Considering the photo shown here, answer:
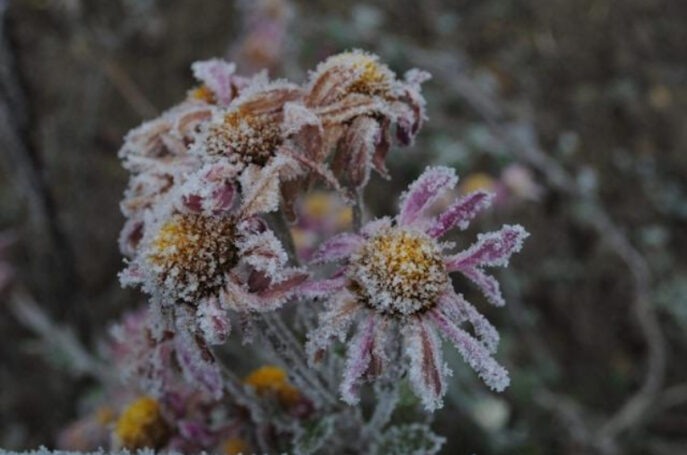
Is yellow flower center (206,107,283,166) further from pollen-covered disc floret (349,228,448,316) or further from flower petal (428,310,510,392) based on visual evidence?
flower petal (428,310,510,392)

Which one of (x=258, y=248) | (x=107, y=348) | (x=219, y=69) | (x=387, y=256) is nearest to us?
(x=258, y=248)

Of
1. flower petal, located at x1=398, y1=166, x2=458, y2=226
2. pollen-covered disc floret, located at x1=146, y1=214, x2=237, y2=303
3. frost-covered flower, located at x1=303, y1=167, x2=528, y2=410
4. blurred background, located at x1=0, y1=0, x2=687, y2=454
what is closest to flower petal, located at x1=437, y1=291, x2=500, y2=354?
frost-covered flower, located at x1=303, y1=167, x2=528, y2=410

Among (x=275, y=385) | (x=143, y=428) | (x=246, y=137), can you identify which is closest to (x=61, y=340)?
(x=143, y=428)

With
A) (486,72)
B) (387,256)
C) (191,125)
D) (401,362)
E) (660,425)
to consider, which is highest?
(486,72)

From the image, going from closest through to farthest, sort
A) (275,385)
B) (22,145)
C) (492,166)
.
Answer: (275,385)
(22,145)
(492,166)

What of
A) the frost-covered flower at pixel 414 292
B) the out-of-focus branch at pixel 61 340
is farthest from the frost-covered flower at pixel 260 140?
the out-of-focus branch at pixel 61 340

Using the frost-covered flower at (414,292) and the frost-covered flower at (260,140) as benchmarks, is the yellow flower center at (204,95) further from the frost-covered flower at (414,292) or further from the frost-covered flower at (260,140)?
the frost-covered flower at (414,292)

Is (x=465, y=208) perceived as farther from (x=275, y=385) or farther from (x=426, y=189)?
(x=275, y=385)

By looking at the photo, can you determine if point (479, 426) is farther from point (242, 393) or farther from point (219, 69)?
point (219, 69)

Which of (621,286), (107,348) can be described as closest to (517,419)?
(621,286)
